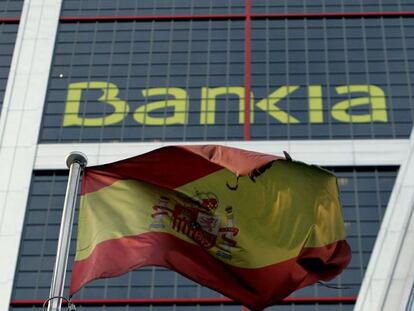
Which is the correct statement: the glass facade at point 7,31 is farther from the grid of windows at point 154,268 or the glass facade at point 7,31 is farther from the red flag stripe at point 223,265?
the red flag stripe at point 223,265

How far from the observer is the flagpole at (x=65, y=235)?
23641 millimetres

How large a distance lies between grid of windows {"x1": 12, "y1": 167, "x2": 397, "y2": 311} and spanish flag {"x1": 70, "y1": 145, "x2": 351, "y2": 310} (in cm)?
2920

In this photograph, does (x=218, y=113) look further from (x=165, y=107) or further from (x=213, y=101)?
(x=165, y=107)

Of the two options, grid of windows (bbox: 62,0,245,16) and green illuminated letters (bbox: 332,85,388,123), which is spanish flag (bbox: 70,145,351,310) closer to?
green illuminated letters (bbox: 332,85,388,123)

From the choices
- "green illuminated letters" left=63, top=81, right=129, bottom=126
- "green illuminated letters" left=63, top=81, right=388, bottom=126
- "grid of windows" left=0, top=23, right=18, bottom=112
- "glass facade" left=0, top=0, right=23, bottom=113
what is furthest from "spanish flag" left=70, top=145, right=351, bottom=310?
"glass facade" left=0, top=0, right=23, bottom=113

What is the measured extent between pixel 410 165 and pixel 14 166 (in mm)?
20362

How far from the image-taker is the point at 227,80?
67.2 meters

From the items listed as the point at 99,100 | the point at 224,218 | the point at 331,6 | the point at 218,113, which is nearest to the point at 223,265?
the point at 224,218

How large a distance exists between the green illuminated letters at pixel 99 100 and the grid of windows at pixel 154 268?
3845 mm

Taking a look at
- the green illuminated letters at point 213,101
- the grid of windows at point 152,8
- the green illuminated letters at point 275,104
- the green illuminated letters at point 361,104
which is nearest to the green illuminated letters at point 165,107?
the green illuminated letters at point 213,101

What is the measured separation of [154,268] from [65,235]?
34.7 m

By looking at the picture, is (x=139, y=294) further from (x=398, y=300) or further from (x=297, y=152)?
(x=398, y=300)

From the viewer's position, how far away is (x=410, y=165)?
56.0 metres

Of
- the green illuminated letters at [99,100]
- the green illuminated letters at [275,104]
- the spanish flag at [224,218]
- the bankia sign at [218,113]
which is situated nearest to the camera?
the spanish flag at [224,218]
